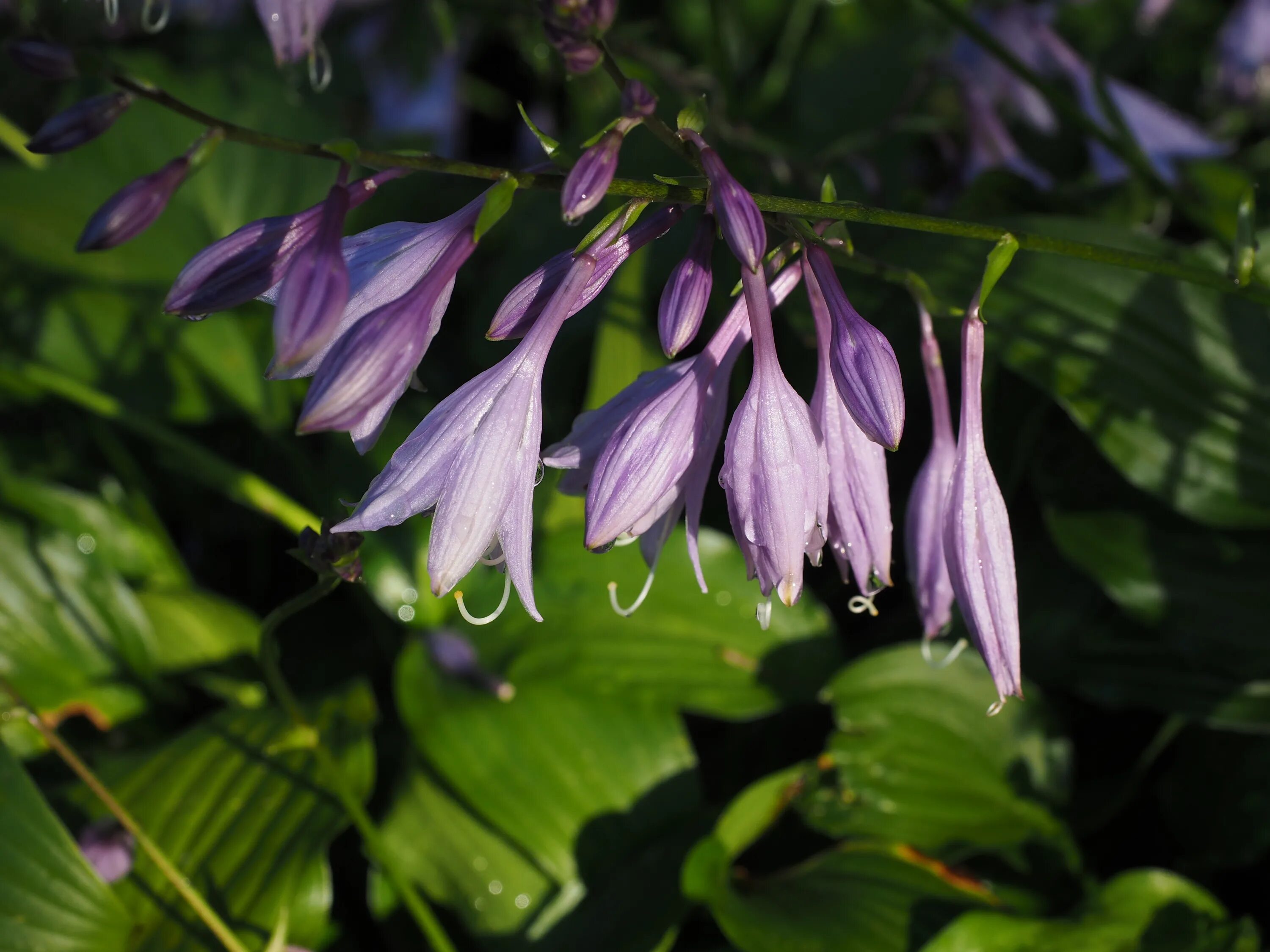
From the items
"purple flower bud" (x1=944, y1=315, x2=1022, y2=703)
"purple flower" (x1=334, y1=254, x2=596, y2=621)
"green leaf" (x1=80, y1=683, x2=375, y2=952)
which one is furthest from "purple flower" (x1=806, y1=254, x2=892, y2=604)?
"green leaf" (x1=80, y1=683, x2=375, y2=952)

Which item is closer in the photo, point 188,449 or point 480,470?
point 480,470

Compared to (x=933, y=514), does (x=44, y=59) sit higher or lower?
higher

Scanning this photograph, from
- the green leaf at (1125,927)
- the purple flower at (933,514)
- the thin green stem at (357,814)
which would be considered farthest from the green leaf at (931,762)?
the thin green stem at (357,814)

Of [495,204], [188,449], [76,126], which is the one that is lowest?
[188,449]

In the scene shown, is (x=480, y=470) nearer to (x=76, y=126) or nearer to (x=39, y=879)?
(x=76, y=126)

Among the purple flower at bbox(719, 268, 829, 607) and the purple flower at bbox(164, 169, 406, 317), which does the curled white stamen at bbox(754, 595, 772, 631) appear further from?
the purple flower at bbox(164, 169, 406, 317)

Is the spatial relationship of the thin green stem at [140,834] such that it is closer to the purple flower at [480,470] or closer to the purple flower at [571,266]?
the purple flower at [480,470]

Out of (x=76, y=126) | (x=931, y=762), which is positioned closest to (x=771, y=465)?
Result: (x=76, y=126)

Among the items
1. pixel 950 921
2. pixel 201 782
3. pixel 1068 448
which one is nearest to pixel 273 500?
pixel 201 782
